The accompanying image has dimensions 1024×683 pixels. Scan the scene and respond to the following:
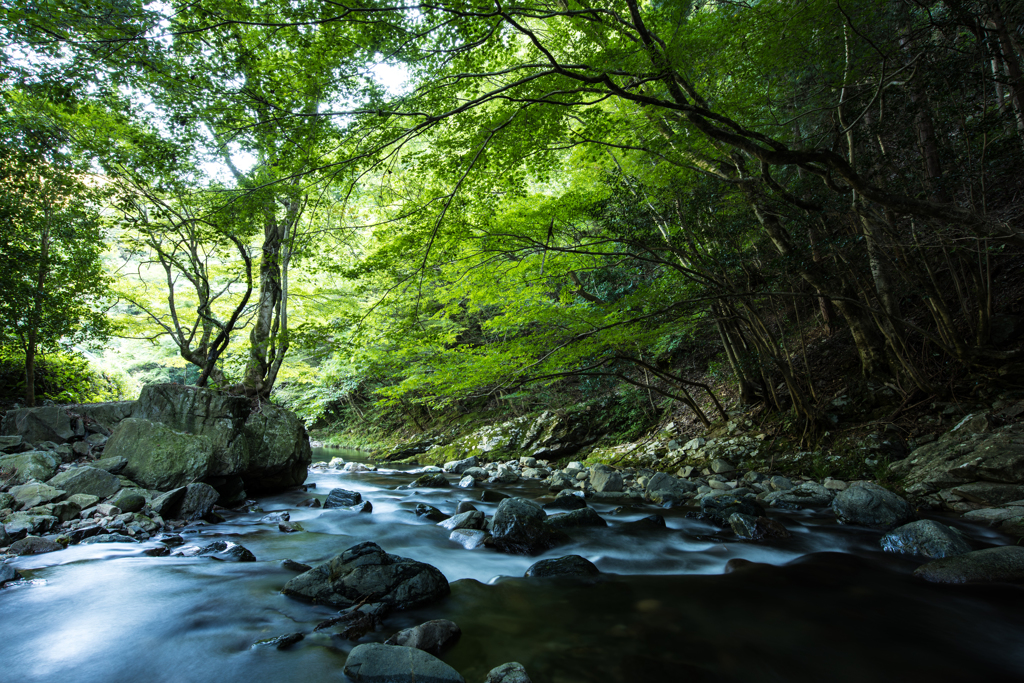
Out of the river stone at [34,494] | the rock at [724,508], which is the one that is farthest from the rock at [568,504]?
the river stone at [34,494]

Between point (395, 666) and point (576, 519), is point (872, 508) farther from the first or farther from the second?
point (395, 666)

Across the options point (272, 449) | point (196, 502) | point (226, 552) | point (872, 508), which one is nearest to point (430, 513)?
point (226, 552)

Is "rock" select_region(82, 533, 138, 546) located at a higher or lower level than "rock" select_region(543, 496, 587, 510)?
higher

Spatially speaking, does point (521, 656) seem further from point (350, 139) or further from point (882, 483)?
point (882, 483)

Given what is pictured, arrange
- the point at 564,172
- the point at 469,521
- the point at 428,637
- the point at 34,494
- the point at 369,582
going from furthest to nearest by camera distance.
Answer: the point at 564,172 → the point at 469,521 → the point at 34,494 → the point at 369,582 → the point at 428,637

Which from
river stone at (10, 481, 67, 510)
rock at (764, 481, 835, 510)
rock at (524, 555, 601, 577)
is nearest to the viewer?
rock at (524, 555, 601, 577)

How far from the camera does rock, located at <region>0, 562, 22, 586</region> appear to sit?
3535 millimetres

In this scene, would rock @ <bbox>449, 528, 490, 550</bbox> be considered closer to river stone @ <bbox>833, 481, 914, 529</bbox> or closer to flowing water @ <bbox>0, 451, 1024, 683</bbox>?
flowing water @ <bbox>0, 451, 1024, 683</bbox>

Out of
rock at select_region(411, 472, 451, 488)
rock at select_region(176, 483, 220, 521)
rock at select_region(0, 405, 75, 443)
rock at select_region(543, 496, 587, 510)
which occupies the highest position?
rock at select_region(0, 405, 75, 443)

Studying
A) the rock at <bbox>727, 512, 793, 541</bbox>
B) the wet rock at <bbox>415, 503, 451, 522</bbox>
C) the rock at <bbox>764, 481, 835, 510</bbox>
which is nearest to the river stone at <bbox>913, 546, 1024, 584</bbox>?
the rock at <bbox>727, 512, 793, 541</bbox>

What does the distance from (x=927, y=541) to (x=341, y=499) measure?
749 centimetres

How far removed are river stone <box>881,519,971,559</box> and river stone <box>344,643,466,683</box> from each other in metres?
4.28

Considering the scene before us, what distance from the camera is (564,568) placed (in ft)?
13.7

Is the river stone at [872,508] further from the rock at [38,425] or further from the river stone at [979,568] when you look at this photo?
the rock at [38,425]
